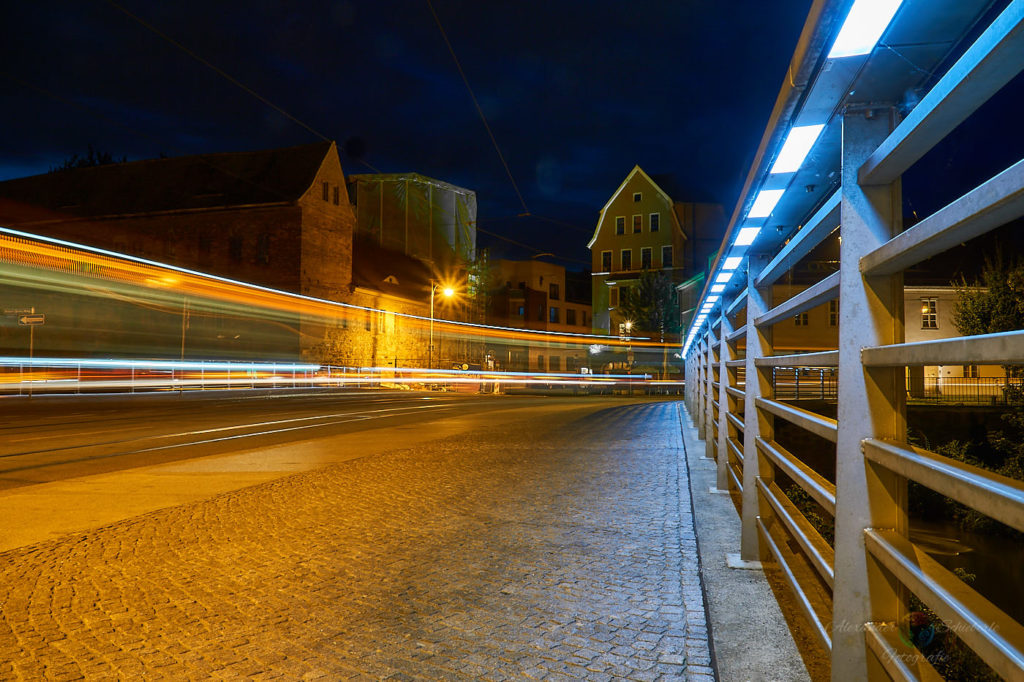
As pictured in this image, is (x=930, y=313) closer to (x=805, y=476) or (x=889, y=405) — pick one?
(x=805, y=476)

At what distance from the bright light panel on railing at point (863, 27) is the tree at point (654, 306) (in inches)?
2097

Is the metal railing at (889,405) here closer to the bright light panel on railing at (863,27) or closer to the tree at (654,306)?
the bright light panel on railing at (863,27)

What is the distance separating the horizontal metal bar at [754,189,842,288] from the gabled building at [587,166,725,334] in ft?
176

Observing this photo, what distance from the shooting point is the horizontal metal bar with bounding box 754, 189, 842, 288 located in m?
2.38

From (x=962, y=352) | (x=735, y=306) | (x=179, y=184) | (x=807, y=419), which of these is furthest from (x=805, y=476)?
(x=179, y=184)

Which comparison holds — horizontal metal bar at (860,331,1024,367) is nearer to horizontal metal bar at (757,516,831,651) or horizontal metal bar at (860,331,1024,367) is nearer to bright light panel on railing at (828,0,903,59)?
bright light panel on railing at (828,0,903,59)

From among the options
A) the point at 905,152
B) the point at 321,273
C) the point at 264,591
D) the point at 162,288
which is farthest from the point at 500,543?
the point at 321,273

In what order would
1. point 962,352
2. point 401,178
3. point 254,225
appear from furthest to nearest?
1. point 401,178
2. point 254,225
3. point 962,352

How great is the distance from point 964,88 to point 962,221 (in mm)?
231

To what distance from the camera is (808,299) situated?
266 centimetres

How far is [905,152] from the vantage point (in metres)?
1.66

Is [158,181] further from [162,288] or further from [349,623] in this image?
[349,623]

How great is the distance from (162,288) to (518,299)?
43.0m

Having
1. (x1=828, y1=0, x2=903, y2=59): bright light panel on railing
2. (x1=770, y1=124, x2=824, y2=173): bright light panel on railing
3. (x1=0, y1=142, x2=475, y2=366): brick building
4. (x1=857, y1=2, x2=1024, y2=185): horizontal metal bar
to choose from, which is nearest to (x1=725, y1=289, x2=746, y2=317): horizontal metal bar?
(x1=770, y1=124, x2=824, y2=173): bright light panel on railing
